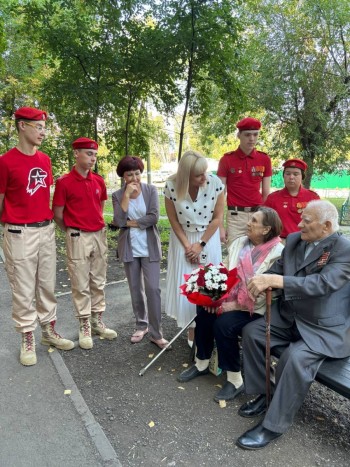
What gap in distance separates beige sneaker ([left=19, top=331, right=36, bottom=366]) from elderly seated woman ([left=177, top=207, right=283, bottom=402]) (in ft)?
5.66

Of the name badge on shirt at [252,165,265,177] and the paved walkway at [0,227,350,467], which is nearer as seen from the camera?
the paved walkway at [0,227,350,467]

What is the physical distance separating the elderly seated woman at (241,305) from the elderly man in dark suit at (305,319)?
203 mm

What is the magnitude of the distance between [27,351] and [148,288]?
4.39 ft

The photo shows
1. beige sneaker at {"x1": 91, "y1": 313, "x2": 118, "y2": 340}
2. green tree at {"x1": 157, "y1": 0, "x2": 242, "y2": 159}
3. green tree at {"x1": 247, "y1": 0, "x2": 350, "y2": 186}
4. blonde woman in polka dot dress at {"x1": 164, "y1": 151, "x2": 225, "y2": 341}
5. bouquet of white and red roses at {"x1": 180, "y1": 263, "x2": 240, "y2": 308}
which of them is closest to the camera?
bouquet of white and red roses at {"x1": 180, "y1": 263, "x2": 240, "y2": 308}

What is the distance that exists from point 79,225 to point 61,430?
6.18ft

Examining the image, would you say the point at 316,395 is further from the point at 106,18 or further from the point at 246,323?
the point at 106,18

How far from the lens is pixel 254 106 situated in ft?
33.4

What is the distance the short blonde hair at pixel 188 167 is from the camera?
346cm

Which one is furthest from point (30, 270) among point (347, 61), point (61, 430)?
point (347, 61)

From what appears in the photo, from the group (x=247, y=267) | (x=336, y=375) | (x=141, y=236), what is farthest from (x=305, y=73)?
(x=336, y=375)

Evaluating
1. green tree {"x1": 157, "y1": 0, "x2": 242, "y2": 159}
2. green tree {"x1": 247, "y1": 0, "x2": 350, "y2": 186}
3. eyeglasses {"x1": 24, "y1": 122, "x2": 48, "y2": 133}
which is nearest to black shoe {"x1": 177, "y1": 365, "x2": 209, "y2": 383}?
eyeglasses {"x1": 24, "y1": 122, "x2": 48, "y2": 133}

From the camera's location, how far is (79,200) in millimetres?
3916

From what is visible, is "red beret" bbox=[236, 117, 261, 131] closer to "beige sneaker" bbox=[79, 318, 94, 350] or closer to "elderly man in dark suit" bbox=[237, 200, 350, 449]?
"elderly man in dark suit" bbox=[237, 200, 350, 449]

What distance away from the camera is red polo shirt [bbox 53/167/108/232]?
386 centimetres
